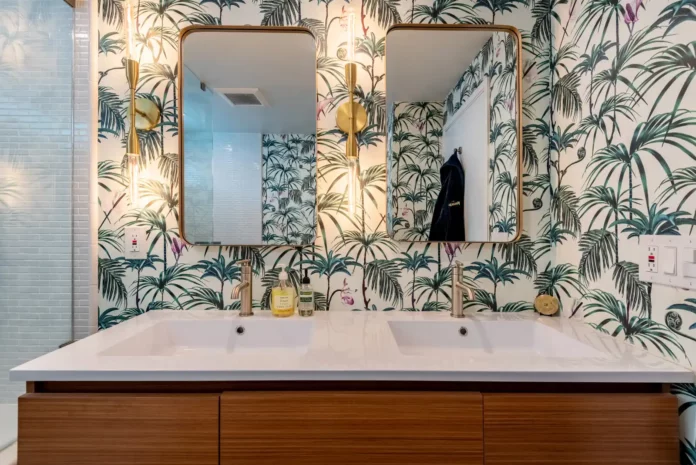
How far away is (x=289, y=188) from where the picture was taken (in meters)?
1.39

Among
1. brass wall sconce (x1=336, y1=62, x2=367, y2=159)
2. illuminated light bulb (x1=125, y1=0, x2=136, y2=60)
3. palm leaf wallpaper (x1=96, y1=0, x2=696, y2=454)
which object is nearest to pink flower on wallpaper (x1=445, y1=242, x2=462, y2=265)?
palm leaf wallpaper (x1=96, y1=0, x2=696, y2=454)

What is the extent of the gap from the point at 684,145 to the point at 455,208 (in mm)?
666

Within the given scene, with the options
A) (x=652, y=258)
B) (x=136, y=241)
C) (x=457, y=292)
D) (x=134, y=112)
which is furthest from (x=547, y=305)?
(x=134, y=112)

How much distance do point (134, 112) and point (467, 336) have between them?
57.3 inches

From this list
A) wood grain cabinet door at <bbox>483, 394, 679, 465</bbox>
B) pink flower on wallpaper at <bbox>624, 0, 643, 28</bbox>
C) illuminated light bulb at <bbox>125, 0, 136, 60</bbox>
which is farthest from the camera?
illuminated light bulb at <bbox>125, 0, 136, 60</bbox>

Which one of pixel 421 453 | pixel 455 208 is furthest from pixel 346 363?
pixel 455 208

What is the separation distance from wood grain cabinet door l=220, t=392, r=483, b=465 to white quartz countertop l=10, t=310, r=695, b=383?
5 cm

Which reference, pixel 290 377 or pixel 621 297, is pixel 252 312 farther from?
pixel 621 297

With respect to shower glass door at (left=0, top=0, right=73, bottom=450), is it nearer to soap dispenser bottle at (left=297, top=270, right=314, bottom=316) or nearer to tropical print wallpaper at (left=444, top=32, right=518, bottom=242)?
soap dispenser bottle at (left=297, top=270, right=314, bottom=316)

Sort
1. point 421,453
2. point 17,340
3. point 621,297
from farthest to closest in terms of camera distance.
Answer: point 17,340 < point 621,297 < point 421,453

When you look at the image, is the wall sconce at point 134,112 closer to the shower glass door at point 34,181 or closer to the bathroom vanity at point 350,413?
the shower glass door at point 34,181

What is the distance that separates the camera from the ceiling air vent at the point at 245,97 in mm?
1388

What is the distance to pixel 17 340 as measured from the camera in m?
1.51

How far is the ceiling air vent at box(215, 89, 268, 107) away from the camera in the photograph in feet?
4.55
